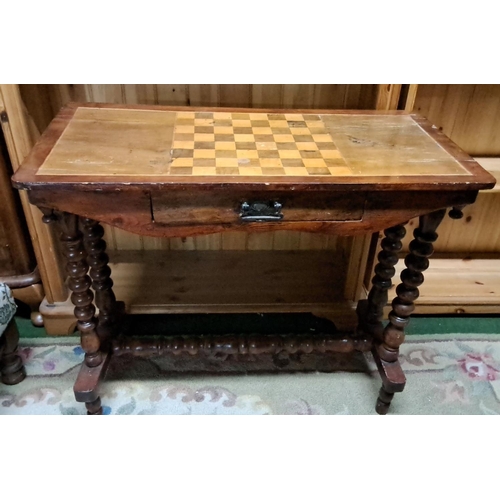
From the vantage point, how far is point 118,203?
107cm

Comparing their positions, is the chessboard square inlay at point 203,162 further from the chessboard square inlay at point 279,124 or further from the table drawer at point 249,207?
the chessboard square inlay at point 279,124

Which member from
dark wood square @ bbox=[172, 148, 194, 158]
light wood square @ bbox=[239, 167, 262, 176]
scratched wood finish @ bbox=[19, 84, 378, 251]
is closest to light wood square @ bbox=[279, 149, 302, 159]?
light wood square @ bbox=[239, 167, 262, 176]

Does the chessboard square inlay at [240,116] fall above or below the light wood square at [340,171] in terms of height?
above

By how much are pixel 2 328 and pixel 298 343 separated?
87cm

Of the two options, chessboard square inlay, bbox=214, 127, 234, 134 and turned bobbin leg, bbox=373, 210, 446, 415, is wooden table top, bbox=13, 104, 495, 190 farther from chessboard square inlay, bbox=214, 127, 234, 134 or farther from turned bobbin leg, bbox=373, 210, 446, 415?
turned bobbin leg, bbox=373, 210, 446, 415

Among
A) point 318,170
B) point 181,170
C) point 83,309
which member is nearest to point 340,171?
point 318,170

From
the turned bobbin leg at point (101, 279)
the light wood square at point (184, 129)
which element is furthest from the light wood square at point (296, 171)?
the turned bobbin leg at point (101, 279)

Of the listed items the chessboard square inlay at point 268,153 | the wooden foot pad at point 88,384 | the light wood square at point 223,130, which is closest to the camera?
the chessboard square inlay at point 268,153

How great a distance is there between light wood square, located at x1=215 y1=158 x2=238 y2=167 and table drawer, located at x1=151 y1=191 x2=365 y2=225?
0.26ft

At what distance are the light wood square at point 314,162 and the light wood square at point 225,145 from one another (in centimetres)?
18

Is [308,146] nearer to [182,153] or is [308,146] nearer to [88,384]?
[182,153]

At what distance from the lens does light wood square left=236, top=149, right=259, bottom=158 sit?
45.3 inches

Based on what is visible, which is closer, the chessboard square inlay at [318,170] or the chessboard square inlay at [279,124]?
the chessboard square inlay at [318,170]

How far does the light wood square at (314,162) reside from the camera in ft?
3.71
